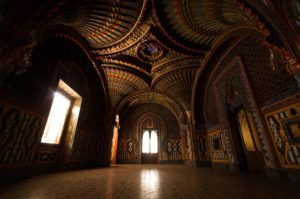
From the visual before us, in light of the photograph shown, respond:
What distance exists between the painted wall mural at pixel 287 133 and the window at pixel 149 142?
883 cm

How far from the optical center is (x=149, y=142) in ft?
36.5

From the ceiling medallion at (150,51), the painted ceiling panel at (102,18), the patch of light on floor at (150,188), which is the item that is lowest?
the patch of light on floor at (150,188)

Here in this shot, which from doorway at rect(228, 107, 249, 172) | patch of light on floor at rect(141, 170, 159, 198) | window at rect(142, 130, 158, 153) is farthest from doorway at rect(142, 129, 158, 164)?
patch of light on floor at rect(141, 170, 159, 198)

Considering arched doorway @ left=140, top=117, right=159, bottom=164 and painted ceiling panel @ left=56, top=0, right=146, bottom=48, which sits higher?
painted ceiling panel @ left=56, top=0, right=146, bottom=48

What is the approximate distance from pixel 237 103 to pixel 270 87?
1484mm

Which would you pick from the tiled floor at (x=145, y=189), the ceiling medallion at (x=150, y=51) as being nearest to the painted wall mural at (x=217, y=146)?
the tiled floor at (x=145, y=189)

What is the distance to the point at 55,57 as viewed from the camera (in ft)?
13.1

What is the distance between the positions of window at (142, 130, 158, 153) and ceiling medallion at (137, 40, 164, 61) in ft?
23.0

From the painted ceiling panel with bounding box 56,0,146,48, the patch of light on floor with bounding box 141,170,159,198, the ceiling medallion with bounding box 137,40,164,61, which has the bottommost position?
the patch of light on floor with bounding box 141,170,159,198

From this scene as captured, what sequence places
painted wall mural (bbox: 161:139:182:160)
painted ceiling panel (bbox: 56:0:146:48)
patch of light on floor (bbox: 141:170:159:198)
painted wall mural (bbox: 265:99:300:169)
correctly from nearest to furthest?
patch of light on floor (bbox: 141:170:159:198)
painted wall mural (bbox: 265:99:300:169)
painted ceiling panel (bbox: 56:0:146:48)
painted wall mural (bbox: 161:139:182:160)

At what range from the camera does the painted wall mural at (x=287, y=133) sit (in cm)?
270

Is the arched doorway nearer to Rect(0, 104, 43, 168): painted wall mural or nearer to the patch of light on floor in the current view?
the patch of light on floor

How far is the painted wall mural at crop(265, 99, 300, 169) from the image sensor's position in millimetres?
2695

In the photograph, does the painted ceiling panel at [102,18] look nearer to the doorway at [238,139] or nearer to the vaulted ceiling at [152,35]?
the vaulted ceiling at [152,35]
